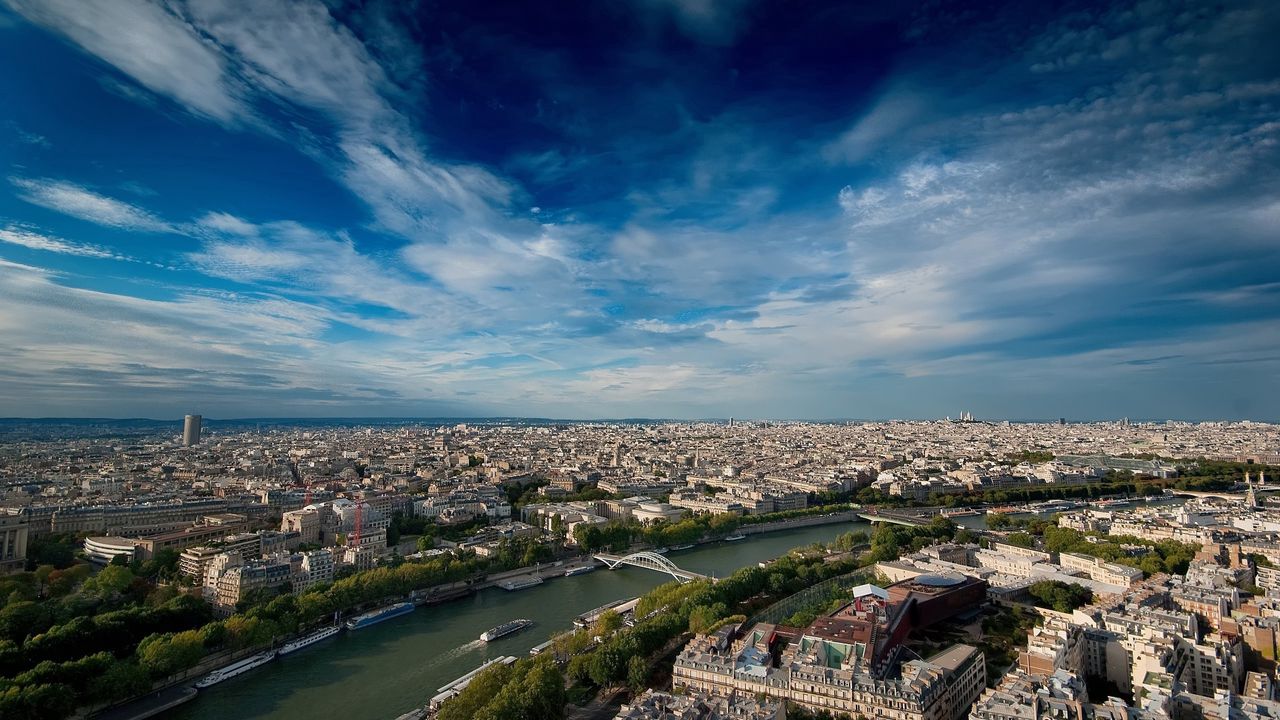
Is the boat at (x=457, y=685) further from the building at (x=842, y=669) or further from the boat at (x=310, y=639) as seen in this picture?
the boat at (x=310, y=639)

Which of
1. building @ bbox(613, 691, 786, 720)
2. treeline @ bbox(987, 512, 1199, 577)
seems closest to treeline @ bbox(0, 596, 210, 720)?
building @ bbox(613, 691, 786, 720)

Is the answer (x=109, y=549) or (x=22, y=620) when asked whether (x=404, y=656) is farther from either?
(x=109, y=549)

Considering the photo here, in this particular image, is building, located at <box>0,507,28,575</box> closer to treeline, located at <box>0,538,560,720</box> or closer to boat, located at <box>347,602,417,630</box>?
treeline, located at <box>0,538,560,720</box>

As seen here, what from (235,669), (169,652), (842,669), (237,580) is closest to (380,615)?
(237,580)

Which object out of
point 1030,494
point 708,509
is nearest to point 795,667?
point 708,509

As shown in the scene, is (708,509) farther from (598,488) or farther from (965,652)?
(965,652)

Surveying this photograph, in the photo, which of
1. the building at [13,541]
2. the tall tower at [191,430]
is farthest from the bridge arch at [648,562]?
the tall tower at [191,430]
